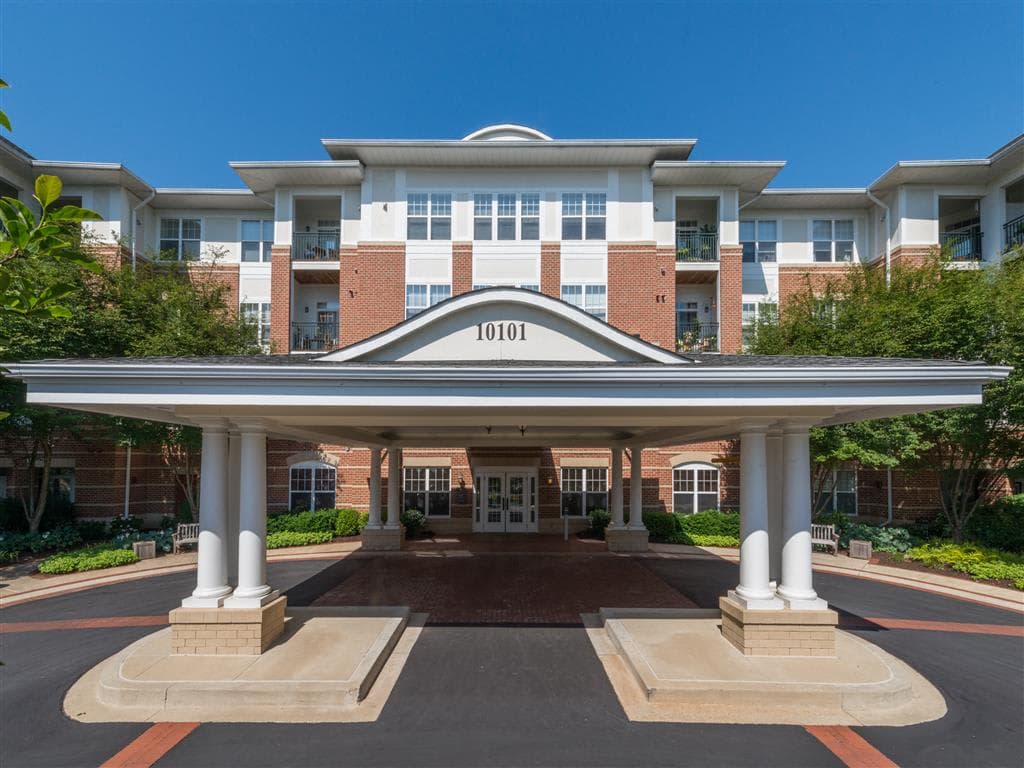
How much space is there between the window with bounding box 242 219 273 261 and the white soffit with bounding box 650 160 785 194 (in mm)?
16188

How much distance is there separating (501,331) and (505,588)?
622cm

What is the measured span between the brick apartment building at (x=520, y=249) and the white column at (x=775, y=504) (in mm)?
11019

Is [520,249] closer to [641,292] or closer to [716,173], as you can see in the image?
[641,292]

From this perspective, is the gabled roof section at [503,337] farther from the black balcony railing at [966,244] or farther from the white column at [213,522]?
the black balcony railing at [966,244]

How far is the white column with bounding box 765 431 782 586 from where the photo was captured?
8.42 m

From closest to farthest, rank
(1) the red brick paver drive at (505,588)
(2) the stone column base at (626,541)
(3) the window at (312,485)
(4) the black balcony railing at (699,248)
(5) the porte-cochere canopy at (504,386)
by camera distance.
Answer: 1. (5) the porte-cochere canopy at (504,386)
2. (1) the red brick paver drive at (505,588)
3. (2) the stone column base at (626,541)
4. (3) the window at (312,485)
5. (4) the black balcony railing at (699,248)

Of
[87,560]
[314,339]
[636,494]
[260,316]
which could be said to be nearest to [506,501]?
[636,494]

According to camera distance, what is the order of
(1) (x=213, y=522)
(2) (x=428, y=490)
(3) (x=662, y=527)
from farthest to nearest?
(2) (x=428, y=490), (3) (x=662, y=527), (1) (x=213, y=522)

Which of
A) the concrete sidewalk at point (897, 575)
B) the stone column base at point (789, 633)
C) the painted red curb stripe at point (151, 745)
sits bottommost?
the concrete sidewalk at point (897, 575)

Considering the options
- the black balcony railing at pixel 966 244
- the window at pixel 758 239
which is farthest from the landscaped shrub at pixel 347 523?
the black balcony railing at pixel 966 244

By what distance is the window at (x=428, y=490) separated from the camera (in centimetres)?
1994

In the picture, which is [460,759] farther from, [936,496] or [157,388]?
[936,496]

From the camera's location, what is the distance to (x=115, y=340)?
16531 mm

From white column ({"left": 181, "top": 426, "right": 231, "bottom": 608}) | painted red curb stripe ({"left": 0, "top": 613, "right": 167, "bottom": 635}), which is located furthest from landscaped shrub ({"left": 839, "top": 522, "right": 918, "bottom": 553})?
painted red curb stripe ({"left": 0, "top": 613, "right": 167, "bottom": 635})
